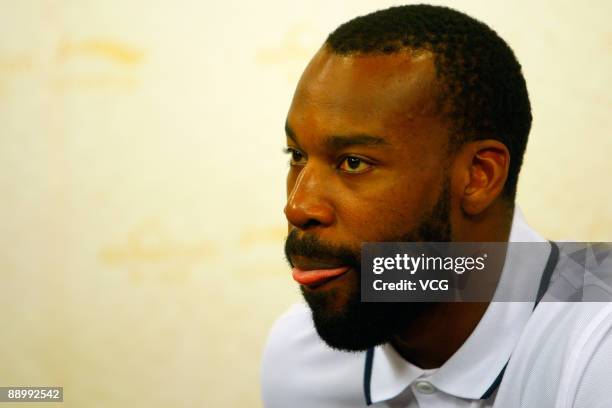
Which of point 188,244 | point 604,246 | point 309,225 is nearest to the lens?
point 309,225

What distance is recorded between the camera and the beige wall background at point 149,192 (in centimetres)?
162

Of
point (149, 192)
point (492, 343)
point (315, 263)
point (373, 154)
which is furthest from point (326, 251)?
point (149, 192)

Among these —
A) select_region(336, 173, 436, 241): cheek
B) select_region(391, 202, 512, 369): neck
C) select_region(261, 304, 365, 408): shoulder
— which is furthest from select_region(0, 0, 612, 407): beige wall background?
select_region(336, 173, 436, 241): cheek

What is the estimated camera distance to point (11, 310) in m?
1.72

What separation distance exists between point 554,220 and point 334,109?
82cm

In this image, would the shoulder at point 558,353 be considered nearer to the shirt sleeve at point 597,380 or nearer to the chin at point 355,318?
the shirt sleeve at point 597,380

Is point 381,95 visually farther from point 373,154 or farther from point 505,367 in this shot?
point 505,367

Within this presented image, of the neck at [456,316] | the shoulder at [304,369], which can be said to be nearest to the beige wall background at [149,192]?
the shoulder at [304,369]

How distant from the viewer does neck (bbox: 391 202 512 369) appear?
0.93 m

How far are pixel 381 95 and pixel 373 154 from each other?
7 cm

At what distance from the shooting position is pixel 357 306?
2.92 ft

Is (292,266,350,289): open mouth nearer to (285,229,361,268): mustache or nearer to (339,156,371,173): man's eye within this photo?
(285,229,361,268): mustache

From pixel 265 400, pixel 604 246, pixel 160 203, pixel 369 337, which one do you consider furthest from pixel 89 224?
pixel 604 246

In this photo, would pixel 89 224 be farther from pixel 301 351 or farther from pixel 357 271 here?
pixel 357 271
